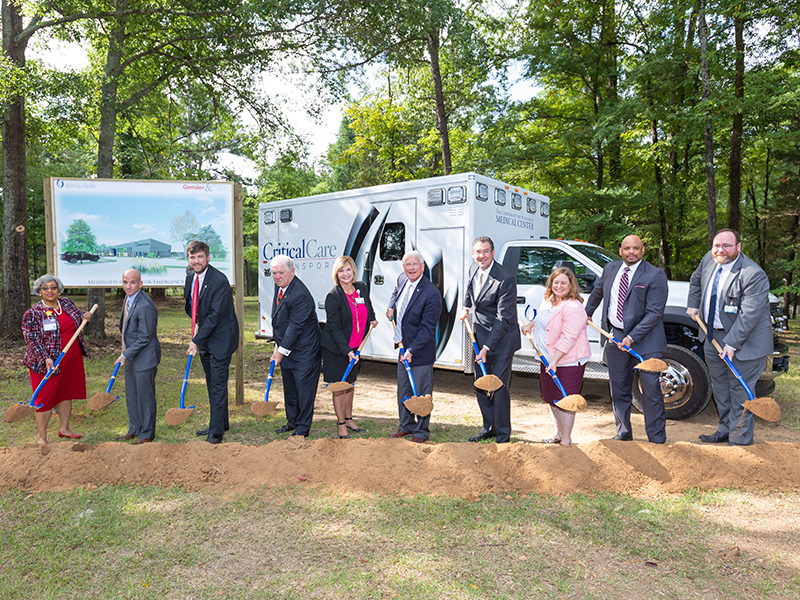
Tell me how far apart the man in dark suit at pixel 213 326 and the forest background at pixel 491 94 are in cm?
592

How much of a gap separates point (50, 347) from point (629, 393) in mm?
5295

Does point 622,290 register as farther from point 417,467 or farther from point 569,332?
point 417,467

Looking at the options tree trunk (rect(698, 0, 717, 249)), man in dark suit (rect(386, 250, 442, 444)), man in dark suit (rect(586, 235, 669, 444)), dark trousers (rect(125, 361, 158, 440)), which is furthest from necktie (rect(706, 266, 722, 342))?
tree trunk (rect(698, 0, 717, 249))

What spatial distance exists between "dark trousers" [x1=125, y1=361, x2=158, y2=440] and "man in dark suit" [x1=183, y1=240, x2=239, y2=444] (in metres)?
0.45

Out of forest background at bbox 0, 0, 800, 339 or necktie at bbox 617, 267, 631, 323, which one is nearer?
necktie at bbox 617, 267, 631, 323

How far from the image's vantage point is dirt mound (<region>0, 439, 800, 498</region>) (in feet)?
12.4

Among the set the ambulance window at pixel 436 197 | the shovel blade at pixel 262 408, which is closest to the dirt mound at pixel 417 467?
the shovel blade at pixel 262 408

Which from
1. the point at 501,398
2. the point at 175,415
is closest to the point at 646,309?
the point at 501,398

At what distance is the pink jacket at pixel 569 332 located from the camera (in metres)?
4.43

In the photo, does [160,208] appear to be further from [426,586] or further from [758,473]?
[758,473]

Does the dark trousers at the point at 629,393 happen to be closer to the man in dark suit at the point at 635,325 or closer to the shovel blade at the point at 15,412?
the man in dark suit at the point at 635,325

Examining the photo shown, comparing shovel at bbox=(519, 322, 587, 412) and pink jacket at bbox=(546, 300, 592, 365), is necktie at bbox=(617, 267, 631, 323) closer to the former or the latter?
pink jacket at bbox=(546, 300, 592, 365)

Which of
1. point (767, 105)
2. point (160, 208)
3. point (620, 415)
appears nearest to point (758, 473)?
point (620, 415)

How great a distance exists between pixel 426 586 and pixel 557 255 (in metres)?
4.88
